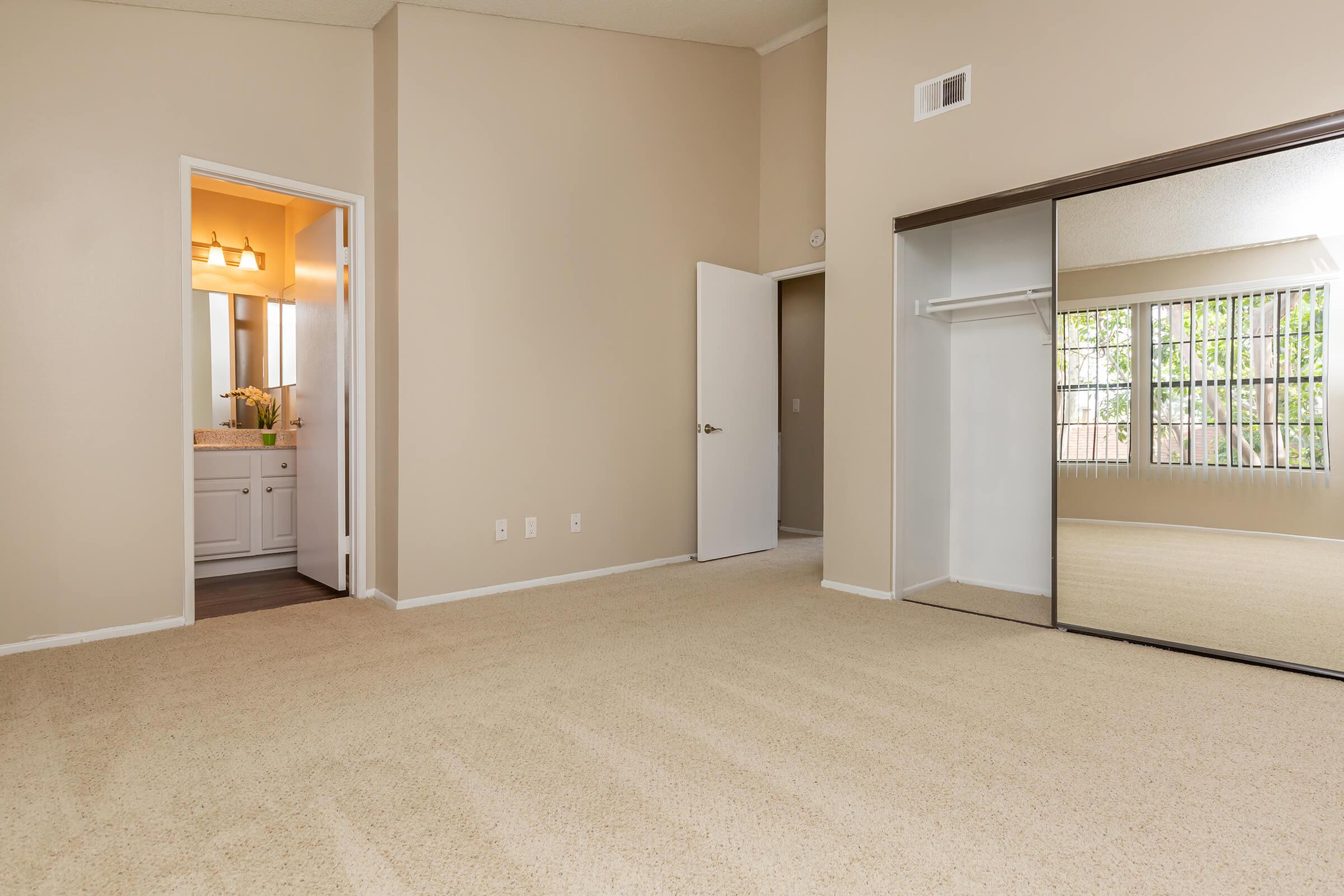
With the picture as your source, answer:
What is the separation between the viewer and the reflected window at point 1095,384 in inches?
120

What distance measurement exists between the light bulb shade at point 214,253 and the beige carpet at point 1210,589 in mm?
5523

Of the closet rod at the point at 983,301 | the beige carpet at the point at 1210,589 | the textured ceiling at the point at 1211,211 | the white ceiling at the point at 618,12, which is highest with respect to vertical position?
the white ceiling at the point at 618,12

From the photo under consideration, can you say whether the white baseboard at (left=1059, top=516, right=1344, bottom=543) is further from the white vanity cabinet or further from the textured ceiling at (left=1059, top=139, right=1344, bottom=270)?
the white vanity cabinet

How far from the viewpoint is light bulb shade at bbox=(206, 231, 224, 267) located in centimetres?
515

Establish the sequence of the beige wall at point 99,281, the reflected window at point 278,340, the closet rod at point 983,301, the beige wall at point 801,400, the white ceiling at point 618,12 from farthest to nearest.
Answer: the beige wall at point 801,400 → the reflected window at point 278,340 → the closet rod at point 983,301 → the white ceiling at point 618,12 → the beige wall at point 99,281

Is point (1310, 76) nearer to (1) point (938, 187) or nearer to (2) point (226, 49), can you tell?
(1) point (938, 187)

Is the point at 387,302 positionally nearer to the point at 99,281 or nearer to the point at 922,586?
the point at 99,281

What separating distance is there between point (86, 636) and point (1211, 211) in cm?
486

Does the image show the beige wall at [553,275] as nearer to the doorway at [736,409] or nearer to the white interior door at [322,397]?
the doorway at [736,409]

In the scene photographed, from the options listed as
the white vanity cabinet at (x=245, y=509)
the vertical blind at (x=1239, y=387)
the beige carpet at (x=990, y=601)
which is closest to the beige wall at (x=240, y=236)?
the white vanity cabinet at (x=245, y=509)

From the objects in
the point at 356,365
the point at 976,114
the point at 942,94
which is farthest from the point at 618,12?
the point at 356,365

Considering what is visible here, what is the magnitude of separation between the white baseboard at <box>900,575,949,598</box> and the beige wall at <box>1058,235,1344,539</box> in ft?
3.03

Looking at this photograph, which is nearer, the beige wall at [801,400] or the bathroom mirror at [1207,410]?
the bathroom mirror at [1207,410]

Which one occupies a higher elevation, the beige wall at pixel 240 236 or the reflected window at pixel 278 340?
the beige wall at pixel 240 236
